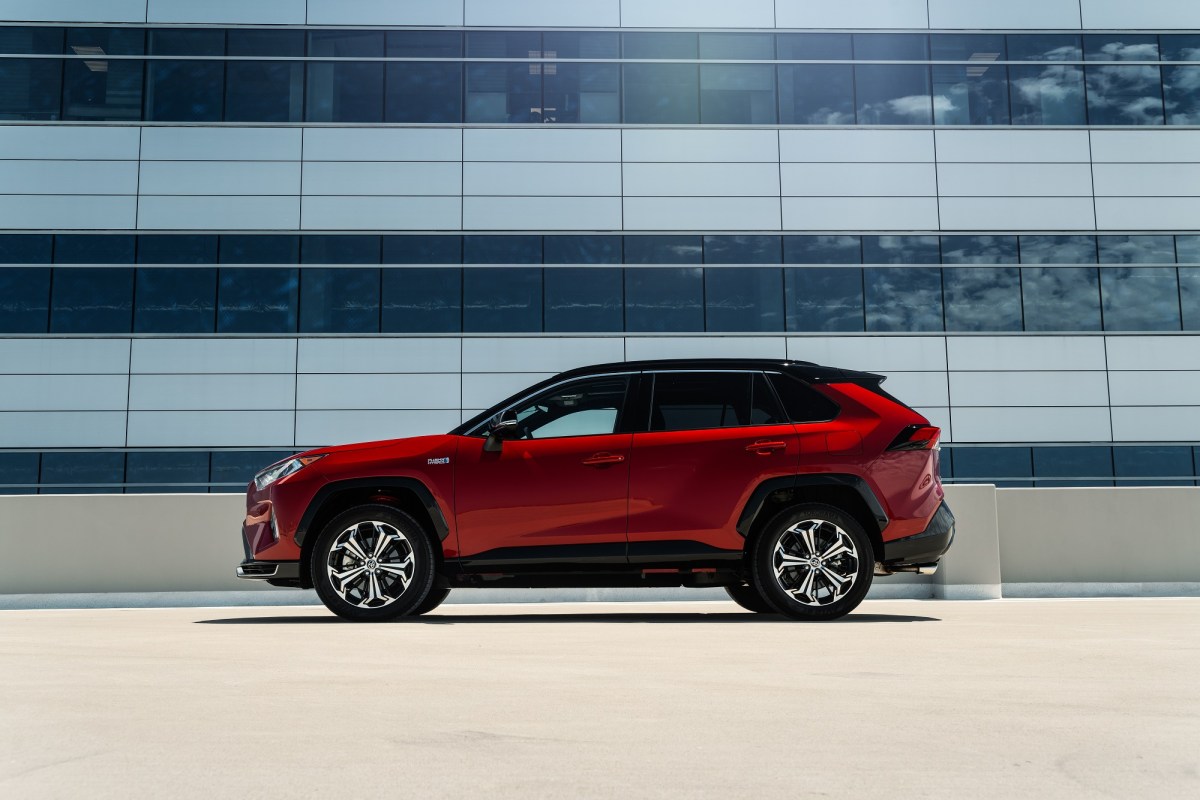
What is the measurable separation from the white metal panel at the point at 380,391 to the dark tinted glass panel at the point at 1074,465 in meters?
10.1

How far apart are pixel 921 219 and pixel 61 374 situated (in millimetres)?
15098

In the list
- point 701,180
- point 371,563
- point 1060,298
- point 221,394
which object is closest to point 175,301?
point 221,394

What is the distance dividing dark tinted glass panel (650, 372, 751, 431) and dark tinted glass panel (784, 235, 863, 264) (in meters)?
12.9

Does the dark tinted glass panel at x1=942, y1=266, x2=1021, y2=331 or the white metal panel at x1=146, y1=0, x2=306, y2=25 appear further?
the white metal panel at x1=146, y1=0, x2=306, y2=25

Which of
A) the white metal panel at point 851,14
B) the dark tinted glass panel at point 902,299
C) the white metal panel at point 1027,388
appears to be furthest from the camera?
the white metal panel at point 851,14

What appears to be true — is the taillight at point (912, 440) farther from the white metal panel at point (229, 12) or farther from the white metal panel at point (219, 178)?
the white metal panel at point (229, 12)

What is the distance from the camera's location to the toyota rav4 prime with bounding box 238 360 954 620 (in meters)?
8.91

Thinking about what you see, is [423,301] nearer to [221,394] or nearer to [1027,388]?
[221,394]

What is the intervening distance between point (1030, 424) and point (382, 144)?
40.3ft

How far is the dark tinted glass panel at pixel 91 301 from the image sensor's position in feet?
70.2

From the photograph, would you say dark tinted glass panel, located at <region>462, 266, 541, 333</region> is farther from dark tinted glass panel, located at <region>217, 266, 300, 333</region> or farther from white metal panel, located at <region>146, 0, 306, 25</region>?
white metal panel, located at <region>146, 0, 306, 25</region>

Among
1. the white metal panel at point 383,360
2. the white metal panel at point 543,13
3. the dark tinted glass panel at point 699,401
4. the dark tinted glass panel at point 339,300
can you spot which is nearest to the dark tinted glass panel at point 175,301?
the dark tinted glass panel at point 339,300

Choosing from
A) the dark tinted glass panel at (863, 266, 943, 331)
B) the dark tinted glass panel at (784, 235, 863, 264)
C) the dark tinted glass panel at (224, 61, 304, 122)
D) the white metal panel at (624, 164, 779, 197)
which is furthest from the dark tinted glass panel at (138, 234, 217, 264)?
the dark tinted glass panel at (863, 266, 943, 331)

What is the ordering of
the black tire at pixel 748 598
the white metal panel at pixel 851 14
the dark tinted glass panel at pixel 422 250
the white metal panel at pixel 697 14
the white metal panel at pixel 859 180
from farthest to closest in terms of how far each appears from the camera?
the white metal panel at pixel 851 14 < the white metal panel at pixel 697 14 < the white metal panel at pixel 859 180 < the dark tinted glass panel at pixel 422 250 < the black tire at pixel 748 598
